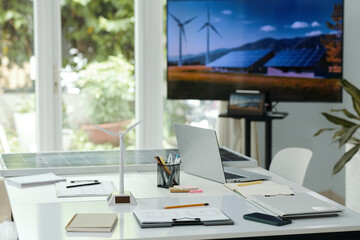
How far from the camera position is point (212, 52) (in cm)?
452

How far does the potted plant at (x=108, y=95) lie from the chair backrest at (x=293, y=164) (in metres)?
2.25

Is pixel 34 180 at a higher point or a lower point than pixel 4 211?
higher

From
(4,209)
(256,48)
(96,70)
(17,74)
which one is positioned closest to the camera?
(4,209)

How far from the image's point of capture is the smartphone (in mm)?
1927

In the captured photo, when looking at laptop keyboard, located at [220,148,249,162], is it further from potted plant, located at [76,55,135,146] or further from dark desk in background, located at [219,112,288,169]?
potted plant, located at [76,55,135,146]

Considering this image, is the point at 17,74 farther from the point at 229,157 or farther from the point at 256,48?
the point at 229,157

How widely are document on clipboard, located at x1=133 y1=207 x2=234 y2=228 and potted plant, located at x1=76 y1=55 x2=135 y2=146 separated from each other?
3.01 m

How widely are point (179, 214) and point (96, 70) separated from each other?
10.3ft

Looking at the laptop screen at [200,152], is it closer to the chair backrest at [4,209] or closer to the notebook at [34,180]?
the notebook at [34,180]

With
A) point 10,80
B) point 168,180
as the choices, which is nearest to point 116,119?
point 10,80

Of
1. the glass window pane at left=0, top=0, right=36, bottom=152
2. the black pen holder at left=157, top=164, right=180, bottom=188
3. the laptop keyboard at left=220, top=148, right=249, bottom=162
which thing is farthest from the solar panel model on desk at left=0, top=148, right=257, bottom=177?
the glass window pane at left=0, top=0, right=36, bottom=152

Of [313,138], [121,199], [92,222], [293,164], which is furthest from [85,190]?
[313,138]

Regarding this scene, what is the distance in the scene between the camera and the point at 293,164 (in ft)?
9.99

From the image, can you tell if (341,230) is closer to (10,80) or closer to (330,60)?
(330,60)
